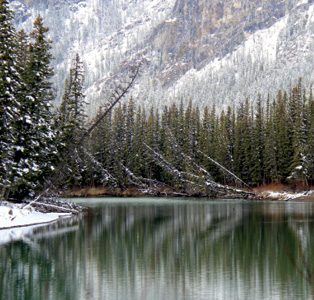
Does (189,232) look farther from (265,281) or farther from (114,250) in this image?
(265,281)

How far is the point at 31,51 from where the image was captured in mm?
40906

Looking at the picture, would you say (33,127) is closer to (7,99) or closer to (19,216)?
(7,99)

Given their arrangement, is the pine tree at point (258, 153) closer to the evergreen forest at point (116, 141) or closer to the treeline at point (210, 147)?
the treeline at point (210, 147)

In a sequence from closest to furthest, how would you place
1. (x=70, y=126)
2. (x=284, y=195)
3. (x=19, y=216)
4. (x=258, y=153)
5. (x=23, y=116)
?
(x=19, y=216) → (x=23, y=116) → (x=70, y=126) → (x=284, y=195) → (x=258, y=153)

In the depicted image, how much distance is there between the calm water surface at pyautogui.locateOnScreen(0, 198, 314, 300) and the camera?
15.6 m

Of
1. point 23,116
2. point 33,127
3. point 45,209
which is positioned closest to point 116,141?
point 45,209

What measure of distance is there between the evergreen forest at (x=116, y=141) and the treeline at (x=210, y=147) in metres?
0.21

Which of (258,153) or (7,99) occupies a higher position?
(258,153)

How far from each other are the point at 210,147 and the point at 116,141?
1968cm

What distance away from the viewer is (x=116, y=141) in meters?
103

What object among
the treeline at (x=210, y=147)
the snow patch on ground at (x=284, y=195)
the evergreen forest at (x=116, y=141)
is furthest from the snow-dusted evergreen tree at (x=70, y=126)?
the snow patch on ground at (x=284, y=195)

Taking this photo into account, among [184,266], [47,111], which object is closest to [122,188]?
[47,111]

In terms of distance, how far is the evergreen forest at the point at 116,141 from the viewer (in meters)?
35.4

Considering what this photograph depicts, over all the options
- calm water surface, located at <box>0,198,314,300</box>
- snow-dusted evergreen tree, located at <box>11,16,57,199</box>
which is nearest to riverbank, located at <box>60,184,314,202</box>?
calm water surface, located at <box>0,198,314,300</box>
